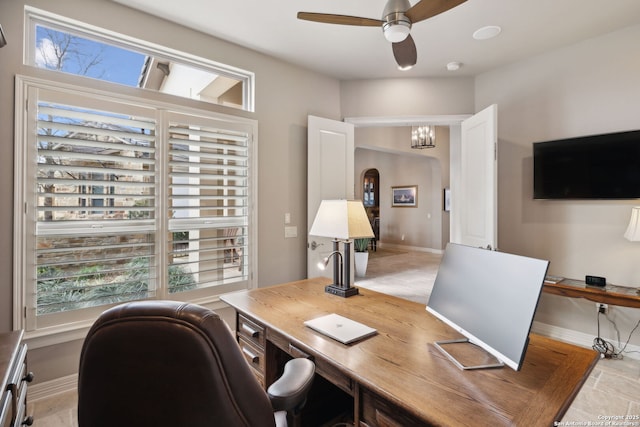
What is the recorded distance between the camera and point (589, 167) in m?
2.90

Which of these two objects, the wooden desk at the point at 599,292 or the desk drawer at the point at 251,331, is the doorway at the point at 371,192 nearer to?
the wooden desk at the point at 599,292

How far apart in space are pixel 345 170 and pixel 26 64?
9.31ft

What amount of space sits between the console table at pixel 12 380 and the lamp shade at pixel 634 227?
380cm

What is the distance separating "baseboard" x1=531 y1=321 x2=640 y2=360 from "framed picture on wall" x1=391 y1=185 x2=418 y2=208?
5.91 m

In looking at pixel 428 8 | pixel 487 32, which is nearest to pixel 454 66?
pixel 487 32

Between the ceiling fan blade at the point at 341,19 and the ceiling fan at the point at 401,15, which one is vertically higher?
the ceiling fan blade at the point at 341,19

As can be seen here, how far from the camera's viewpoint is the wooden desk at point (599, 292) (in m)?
2.42

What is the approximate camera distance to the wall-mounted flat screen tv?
2693 mm

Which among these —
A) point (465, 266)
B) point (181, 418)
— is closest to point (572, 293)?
point (465, 266)

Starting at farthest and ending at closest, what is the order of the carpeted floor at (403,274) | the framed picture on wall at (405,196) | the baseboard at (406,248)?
the framed picture on wall at (405,196) < the baseboard at (406,248) < the carpeted floor at (403,274)

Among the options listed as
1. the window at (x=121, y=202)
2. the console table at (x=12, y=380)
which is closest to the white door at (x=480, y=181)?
the window at (x=121, y=202)

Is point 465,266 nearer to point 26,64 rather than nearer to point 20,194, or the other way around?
point 20,194

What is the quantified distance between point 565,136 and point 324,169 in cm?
239

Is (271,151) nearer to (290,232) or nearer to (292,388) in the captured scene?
(290,232)
